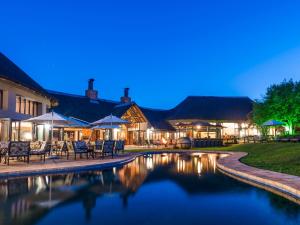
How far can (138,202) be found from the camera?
6.62 m

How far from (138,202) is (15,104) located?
14.2 metres

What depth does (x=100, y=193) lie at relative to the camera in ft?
24.4

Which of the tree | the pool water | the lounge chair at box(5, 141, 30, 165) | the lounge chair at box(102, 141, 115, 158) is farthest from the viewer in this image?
the tree

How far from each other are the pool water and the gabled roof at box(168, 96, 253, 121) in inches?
1301

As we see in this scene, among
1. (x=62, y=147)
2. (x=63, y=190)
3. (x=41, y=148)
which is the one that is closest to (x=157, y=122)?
(x=62, y=147)

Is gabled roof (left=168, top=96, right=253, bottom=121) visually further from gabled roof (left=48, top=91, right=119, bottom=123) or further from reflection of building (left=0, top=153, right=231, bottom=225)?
reflection of building (left=0, top=153, right=231, bottom=225)

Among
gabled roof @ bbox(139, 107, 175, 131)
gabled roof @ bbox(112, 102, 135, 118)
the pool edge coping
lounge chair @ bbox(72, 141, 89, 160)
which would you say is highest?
gabled roof @ bbox(112, 102, 135, 118)

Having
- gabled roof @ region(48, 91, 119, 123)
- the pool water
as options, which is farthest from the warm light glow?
the pool water

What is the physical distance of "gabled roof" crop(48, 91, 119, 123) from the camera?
33219mm

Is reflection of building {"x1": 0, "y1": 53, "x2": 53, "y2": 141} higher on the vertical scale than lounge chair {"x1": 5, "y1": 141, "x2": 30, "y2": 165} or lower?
higher

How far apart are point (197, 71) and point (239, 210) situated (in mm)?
124568

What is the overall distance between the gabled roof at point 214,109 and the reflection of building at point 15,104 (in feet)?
80.8

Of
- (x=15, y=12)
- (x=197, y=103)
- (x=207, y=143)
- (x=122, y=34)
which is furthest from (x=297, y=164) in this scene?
(x=15, y=12)

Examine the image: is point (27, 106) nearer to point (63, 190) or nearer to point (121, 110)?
point (63, 190)
